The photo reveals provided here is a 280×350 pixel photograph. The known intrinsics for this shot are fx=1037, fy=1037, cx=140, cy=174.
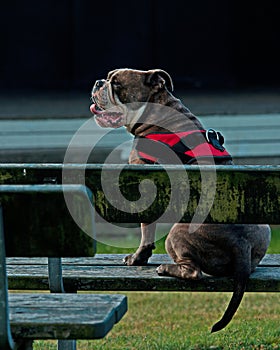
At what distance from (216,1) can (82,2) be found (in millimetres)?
1849

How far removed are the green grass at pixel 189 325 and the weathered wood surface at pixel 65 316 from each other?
1.79 metres

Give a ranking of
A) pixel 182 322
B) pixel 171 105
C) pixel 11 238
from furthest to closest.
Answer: pixel 182 322, pixel 171 105, pixel 11 238

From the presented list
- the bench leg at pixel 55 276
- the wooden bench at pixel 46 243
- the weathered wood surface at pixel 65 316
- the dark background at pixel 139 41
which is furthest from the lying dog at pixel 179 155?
the dark background at pixel 139 41

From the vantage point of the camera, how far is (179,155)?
469 cm

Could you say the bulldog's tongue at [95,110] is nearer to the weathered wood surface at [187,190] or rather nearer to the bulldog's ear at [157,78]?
the bulldog's ear at [157,78]

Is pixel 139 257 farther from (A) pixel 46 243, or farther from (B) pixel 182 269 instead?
(A) pixel 46 243

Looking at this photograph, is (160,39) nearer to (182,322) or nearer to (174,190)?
(182,322)

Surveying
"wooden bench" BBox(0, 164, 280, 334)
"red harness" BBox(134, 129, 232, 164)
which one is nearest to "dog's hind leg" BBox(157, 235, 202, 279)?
"red harness" BBox(134, 129, 232, 164)

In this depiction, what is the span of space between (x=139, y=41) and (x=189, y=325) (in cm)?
842

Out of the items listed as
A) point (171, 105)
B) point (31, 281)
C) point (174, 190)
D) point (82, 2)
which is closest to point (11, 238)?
point (174, 190)

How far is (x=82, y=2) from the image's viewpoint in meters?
13.4

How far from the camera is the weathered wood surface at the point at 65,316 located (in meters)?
3.10

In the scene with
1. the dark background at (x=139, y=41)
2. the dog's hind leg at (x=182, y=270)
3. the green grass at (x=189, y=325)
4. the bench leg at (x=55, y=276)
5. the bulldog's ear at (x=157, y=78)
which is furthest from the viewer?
the dark background at (x=139, y=41)

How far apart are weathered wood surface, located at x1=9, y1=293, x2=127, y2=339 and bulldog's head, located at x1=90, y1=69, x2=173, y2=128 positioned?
7.14 ft
